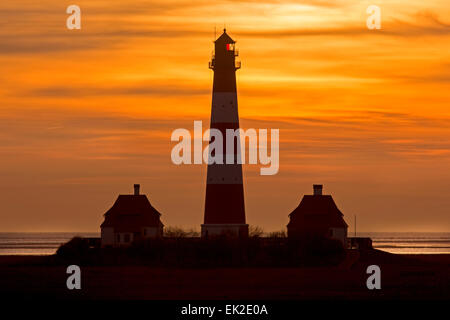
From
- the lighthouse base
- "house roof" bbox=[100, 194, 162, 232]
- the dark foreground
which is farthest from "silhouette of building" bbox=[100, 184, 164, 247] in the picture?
the dark foreground

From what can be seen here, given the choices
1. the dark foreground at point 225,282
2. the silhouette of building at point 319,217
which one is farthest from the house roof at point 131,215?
the dark foreground at point 225,282

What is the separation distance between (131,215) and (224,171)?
10.5 meters

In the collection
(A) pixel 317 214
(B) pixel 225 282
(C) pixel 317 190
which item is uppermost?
(C) pixel 317 190

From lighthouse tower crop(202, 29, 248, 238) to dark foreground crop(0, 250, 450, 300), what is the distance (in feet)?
19.9

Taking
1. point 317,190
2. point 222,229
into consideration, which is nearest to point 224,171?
point 222,229

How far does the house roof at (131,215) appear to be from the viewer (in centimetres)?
7156

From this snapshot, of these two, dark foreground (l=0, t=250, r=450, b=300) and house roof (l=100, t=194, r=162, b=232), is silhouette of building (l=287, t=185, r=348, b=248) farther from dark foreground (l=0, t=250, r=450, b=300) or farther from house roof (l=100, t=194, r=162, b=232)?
Result: dark foreground (l=0, t=250, r=450, b=300)

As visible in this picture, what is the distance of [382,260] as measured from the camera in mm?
66312

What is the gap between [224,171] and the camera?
6406cm

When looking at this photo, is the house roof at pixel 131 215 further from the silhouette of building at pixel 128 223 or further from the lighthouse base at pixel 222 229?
the lighthouse base at pixel 222 229

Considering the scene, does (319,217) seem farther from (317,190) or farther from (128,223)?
(128,223)

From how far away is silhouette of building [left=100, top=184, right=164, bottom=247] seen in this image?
7131 cm

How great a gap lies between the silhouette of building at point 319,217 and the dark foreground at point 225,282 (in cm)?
994
